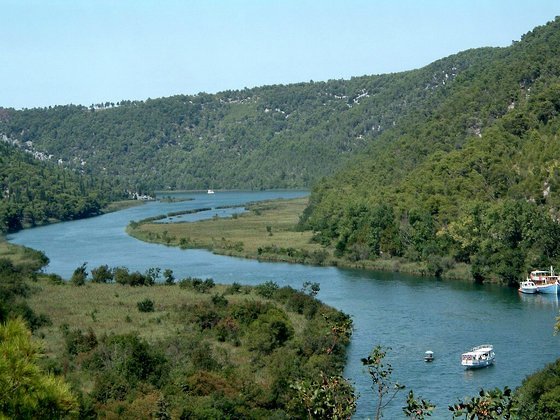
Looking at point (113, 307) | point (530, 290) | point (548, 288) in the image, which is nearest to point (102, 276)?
point (113, 307)

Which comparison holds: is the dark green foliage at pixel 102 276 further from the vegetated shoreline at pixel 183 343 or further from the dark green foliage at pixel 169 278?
the dark green foliage at pixel 169 278

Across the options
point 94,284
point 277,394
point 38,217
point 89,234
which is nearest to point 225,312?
point 277,394

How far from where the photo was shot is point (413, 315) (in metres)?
59.9

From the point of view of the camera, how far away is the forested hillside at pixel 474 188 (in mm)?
75944

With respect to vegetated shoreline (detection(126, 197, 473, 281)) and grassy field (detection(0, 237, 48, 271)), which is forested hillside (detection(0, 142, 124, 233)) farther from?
grassy field (detection(0, 237, 48, 271))

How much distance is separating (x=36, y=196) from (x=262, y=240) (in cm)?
6591

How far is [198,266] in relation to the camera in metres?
87.9

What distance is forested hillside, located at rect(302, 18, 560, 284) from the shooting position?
249ft

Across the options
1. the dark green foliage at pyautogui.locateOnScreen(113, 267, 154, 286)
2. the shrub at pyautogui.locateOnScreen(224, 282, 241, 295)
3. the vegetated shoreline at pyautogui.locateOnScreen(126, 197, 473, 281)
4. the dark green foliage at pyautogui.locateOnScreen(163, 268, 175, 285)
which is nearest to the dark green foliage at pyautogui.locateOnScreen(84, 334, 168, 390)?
the shrub at pyautogui.locateOnScreen(224, 282, 241, 295)

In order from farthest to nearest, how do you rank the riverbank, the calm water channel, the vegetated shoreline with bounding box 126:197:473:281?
the vegetated shoreline with bounding box 126:197:473:281, the calm water channel, the riverbank

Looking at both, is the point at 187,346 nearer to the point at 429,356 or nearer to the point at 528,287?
the point at 429,356

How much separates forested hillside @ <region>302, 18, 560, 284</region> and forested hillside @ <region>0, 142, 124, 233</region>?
1960 inches

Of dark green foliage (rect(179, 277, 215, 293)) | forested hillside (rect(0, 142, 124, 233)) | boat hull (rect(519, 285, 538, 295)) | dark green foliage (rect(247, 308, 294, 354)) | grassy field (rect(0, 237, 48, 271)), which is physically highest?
forested hillside (rect(0, 142, 124, 233))

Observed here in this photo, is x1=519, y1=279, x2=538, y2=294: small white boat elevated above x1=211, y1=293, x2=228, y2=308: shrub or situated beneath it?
situated beneath
